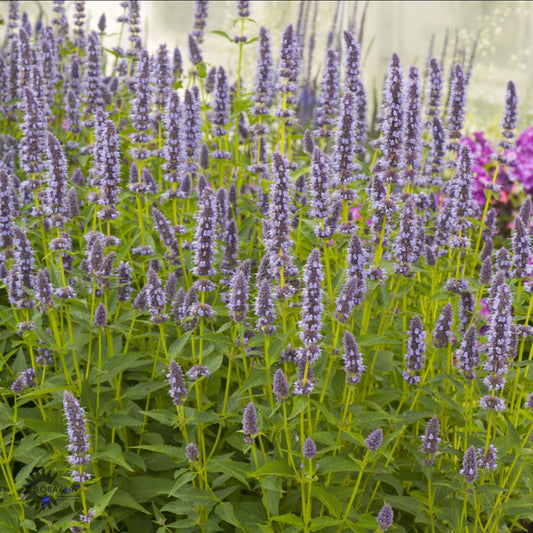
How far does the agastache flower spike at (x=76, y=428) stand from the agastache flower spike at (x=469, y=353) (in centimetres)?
153

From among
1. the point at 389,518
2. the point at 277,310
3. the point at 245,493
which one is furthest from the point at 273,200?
the point at 245,493

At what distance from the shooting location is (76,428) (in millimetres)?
2693

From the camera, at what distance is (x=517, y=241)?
333 cm

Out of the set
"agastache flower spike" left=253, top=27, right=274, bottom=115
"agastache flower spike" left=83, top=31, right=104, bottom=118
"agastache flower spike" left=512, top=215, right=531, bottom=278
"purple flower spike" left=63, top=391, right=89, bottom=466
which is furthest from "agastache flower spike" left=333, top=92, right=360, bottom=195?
"agastache flower spike" left=83, top=31, right=104, bottom=118

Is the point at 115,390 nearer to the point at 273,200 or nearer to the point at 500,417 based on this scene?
the point at 273,200

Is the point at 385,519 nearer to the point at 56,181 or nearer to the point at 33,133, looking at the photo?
the point at 56,181

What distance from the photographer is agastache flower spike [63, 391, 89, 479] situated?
2.62 m

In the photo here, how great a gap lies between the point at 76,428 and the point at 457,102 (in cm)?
267

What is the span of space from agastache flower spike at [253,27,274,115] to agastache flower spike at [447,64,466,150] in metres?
1.07

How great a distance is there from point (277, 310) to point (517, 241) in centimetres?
113

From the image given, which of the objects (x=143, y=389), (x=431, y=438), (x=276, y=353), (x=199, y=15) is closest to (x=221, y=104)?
(x=199, y=15)

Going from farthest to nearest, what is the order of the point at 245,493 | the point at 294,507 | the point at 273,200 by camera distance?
the point at 245,493 → the point at 294,507 → the point at 273,200

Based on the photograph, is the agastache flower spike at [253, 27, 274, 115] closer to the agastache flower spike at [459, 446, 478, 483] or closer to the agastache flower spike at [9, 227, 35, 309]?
the agastache flower spike at [9, 227, 35, 309]

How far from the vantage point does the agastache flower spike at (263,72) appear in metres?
4.32
